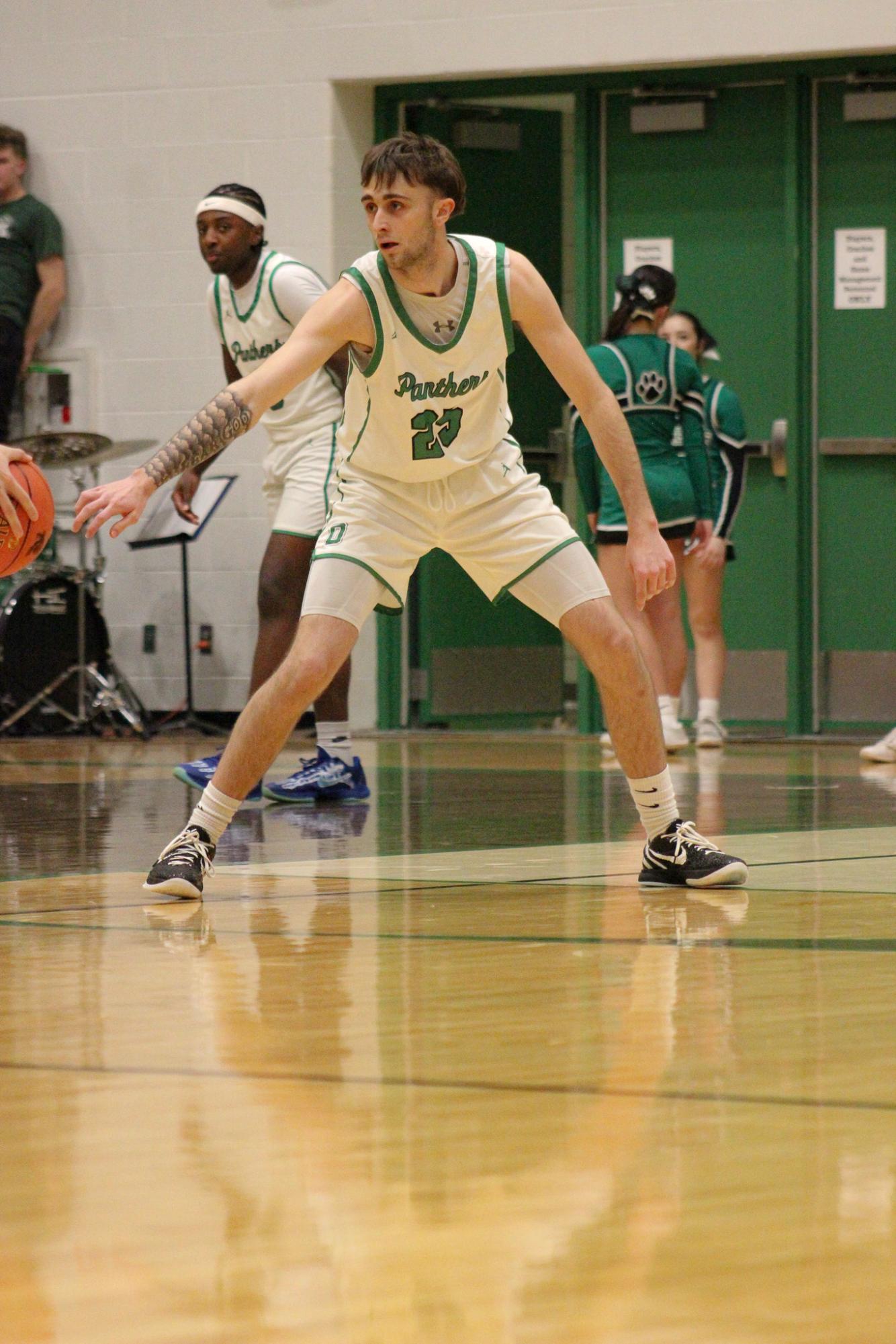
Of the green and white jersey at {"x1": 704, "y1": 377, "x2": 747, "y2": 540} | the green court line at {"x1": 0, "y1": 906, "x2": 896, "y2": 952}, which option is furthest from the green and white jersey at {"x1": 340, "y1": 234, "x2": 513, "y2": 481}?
the green and white jersey at {"x1": 704, "y1": 377, "x2": 747, "y2": 540}

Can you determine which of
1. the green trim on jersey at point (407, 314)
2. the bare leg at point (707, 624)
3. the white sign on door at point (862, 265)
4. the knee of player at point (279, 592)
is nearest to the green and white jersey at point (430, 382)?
the green trim on jersey at point (407, 314)

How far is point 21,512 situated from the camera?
484 centimetres

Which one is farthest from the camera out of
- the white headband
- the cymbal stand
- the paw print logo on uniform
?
the cymbal stand

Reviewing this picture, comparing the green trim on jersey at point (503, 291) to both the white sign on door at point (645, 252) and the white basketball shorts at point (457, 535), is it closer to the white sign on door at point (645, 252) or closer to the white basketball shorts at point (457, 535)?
the white basketball shorts at point (457, 535)

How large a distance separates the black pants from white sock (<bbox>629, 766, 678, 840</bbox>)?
734cm

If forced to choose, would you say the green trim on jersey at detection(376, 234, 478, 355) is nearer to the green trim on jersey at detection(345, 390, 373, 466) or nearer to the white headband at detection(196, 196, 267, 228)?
the green trim on jersey at detection(345, 390, 373, 466)

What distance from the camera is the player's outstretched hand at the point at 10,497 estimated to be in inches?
176

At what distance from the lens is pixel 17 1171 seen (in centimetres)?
217

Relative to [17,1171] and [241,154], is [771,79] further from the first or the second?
[17,1171]

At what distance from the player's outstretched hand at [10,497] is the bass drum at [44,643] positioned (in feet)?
19.1

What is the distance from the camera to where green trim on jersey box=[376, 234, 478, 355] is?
14.3 feet

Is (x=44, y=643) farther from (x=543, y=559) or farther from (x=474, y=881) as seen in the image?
(x=543, y=559)

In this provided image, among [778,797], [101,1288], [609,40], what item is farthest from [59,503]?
[101,1288]

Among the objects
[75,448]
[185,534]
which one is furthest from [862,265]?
[75,448]
